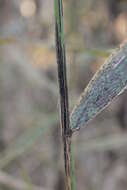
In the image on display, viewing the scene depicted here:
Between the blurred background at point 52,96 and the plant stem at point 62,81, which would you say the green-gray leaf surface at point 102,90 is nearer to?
the plant stem at point 62,81

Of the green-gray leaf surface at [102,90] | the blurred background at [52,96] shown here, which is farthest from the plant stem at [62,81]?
the blurred background at [52,96]

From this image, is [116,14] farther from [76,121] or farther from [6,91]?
[76,121]

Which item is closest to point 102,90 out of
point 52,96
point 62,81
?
point 62,81

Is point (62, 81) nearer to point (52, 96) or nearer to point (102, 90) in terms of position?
point (102, 90)

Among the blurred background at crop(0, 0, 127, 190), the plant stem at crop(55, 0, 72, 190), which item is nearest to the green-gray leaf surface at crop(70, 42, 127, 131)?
the plant stem at crop(55, 0, 72, 190)

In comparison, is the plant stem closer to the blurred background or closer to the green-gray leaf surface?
the green-gray leaf surface

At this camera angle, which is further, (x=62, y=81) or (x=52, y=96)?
(x=52, y=96)

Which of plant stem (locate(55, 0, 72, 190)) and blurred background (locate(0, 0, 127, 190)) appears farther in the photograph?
blurred background (locate(0, 0, 127, 190))

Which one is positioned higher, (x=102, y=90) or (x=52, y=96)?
(x=102, y=90)

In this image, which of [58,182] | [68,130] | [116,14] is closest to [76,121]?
[68,130]
